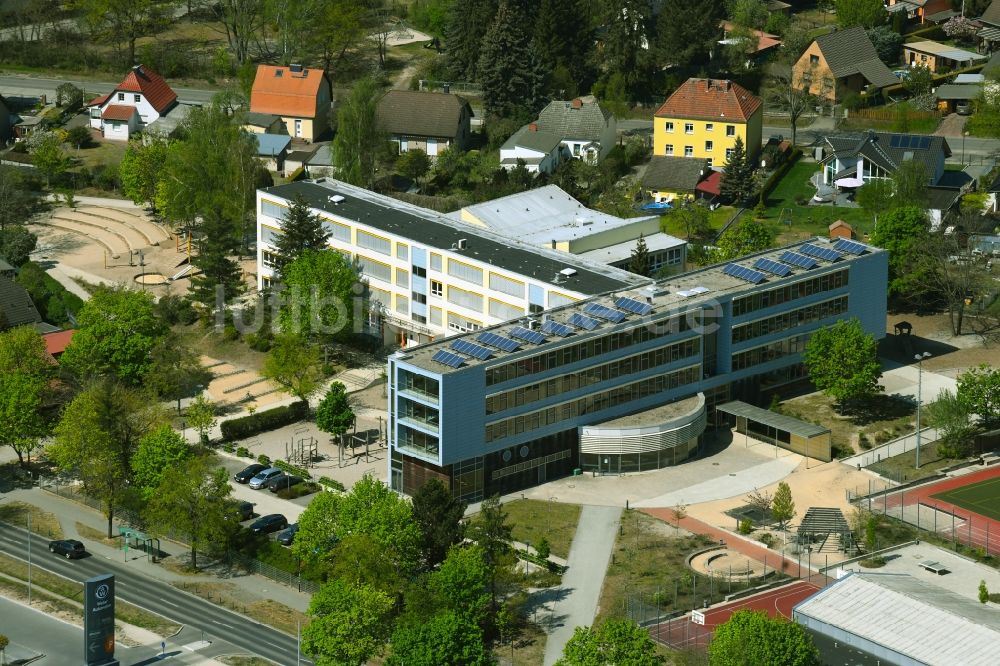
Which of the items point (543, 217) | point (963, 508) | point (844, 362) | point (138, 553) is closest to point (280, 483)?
point (138, 553)

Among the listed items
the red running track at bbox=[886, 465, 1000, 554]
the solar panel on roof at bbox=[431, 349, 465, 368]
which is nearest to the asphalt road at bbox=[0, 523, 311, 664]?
the solar panel on roof at bbox=[431, 349, 465, 368]

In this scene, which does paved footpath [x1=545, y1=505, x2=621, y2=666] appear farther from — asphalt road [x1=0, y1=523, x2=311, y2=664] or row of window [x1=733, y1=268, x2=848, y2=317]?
row of window [x1=733, y1=268, x2=848, y2=317]

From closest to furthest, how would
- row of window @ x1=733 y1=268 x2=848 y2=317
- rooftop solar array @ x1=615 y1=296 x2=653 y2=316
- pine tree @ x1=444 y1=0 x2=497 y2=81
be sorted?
rooftop solar array @ x1=615 y1=296 x2=653 y2=316, row of window @ x1=733 y1=268 x2=848 y2=317, pine tree @ x1=444 y1=0 x2=497 y2=81

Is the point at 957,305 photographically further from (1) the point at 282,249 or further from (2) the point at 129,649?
(2) the point at 129,649

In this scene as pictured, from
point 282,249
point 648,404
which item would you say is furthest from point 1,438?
point 648,404

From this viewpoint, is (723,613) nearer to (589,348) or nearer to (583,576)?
(583,576)

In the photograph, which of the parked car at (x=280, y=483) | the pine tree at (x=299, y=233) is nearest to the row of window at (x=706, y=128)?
the pine tree at (x=299, y=233)

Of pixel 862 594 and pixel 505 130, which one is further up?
pixel 505 130
